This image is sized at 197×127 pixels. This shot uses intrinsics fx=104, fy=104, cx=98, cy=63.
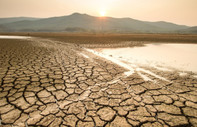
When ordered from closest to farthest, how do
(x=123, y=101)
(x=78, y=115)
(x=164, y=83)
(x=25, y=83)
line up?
1. (x=78, y=115)
2. (x=123, y=101)
3. (x=25, y=83)
4. (x=164, y=83)

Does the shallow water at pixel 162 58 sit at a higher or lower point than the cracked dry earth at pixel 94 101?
higher

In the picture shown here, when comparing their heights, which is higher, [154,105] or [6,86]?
[6,86]

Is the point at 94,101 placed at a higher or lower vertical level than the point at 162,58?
lower

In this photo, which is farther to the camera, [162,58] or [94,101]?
[162,58]

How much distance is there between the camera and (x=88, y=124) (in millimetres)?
1417

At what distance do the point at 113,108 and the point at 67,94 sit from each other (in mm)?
948

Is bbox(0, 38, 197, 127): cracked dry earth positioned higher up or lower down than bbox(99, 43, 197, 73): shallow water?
lower down

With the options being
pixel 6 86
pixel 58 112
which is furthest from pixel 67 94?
pixel 6 86

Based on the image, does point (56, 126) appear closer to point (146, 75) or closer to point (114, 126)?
point (114, 126)

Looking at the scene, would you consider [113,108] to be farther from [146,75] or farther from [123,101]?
[146,75]

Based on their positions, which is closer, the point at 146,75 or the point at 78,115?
the point at 78,115

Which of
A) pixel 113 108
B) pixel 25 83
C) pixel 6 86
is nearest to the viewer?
pixel 113 108

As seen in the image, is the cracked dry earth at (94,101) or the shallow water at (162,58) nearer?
the cracked dry earth at (94,101)

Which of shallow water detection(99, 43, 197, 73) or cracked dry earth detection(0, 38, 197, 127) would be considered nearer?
cracked dry earth detection(0, 38, 197, 127)
